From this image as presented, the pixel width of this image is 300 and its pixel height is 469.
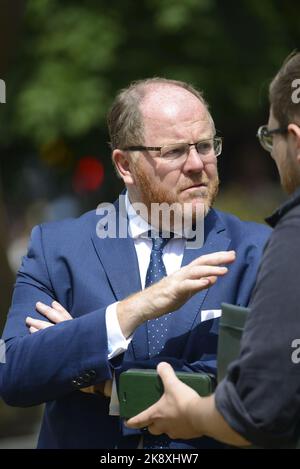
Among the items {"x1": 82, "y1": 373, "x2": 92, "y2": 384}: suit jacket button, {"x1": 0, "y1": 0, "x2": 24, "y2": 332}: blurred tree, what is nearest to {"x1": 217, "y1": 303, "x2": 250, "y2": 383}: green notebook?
{"x1": 82, "y1": 373, "x2": 92, "y2": 384}: suit jacket button

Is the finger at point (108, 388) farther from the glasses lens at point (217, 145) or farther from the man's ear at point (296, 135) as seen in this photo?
the man's ear at point (296, 135)

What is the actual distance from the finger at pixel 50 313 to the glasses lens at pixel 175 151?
0.68m

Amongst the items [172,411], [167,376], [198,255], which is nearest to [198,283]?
[167,376]

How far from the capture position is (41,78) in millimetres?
13492

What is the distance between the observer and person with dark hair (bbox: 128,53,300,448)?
9.10ft

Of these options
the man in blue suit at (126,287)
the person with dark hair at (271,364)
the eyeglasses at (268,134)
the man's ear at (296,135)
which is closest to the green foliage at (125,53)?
the man in blue suit at (126,287)

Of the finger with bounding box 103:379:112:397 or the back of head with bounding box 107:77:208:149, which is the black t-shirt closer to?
the finger with bounding box 103:379:112:397

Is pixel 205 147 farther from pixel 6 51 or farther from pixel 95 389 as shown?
pixel 6 51

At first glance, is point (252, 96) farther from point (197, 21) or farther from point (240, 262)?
point (240, 262)

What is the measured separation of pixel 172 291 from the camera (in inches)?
132

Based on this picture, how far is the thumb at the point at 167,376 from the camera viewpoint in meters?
3.12

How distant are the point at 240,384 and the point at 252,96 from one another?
11237 mm

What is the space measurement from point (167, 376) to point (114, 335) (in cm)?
41
